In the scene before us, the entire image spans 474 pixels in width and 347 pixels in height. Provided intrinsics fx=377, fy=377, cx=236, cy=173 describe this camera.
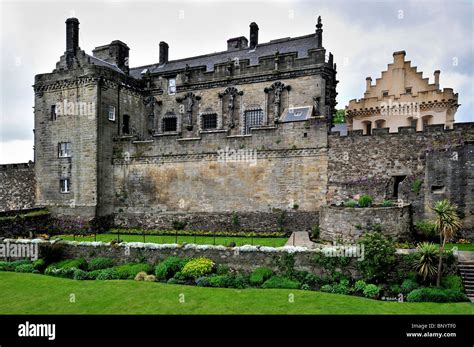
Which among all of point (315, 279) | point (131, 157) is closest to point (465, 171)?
point (315, 279)

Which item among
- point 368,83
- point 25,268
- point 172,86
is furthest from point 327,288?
point 368,83

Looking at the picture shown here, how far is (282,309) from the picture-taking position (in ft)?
44.3

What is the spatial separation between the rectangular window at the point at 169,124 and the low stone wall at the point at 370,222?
18.9m

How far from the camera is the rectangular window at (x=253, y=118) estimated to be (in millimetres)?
31484

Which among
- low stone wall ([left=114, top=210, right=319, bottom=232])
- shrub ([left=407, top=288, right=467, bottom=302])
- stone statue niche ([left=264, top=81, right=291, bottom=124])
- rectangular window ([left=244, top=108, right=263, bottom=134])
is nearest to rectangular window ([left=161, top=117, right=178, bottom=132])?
rectangular window ([left=244, top=108, right=263, bottom=134])

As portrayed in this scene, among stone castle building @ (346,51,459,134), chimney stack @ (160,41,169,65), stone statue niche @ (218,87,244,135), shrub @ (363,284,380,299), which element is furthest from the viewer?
chimney stack @ (160,41,169,65)

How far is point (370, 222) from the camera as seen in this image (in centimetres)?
2008

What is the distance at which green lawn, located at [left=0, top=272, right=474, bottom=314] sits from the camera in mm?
13453

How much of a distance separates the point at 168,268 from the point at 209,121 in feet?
57.0

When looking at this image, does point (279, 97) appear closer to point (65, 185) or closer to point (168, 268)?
point (168, 268)

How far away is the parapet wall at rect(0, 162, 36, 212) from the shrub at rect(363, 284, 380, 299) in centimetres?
3212

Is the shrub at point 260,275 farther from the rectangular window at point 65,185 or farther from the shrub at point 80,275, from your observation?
the rectangular window at point 65,185

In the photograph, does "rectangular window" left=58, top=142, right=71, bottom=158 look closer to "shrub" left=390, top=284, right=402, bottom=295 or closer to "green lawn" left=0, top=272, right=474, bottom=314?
"green lawn" left=0, top=272, right=474, bottom=314

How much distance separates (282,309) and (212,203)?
15265mm
